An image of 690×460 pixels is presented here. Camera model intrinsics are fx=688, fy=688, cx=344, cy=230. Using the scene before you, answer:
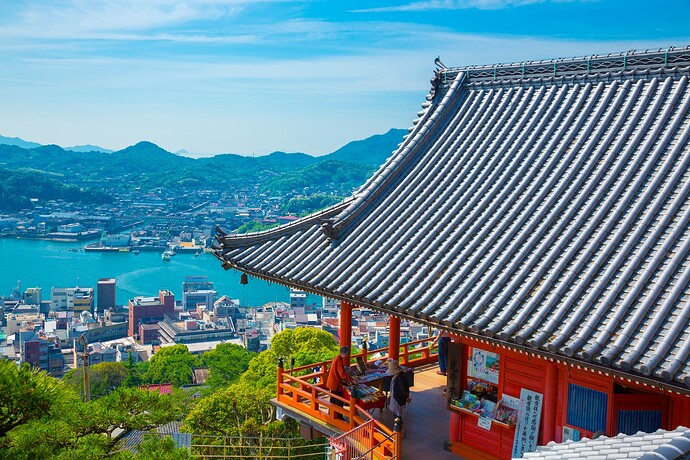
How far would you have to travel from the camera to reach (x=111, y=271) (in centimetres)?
16525

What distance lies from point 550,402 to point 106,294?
446 feet

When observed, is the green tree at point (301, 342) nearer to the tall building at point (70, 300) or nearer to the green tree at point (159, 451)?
the green tree at point (159, 451)

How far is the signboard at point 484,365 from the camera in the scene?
1130 centimetres

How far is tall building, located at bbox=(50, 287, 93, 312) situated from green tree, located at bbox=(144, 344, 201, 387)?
229ft

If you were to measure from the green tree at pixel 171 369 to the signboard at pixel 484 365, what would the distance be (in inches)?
2373

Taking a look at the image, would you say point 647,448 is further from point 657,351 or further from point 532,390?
point 532,390

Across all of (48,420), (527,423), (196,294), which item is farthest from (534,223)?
(196,294)

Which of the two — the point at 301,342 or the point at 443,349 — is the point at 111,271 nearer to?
the point at 301,342

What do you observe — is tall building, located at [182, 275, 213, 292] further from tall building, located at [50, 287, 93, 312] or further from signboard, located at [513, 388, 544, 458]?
signboard, located at [513, 388, 544, 458]

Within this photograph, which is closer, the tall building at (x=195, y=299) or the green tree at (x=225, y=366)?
the green tree at (x=225, y=366)

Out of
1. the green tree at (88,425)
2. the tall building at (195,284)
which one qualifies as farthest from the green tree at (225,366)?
the tall building at (195,284)

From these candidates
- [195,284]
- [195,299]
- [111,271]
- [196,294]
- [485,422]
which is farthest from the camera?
[111,271]

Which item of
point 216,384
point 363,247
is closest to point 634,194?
point 363,247

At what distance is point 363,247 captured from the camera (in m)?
12.5
